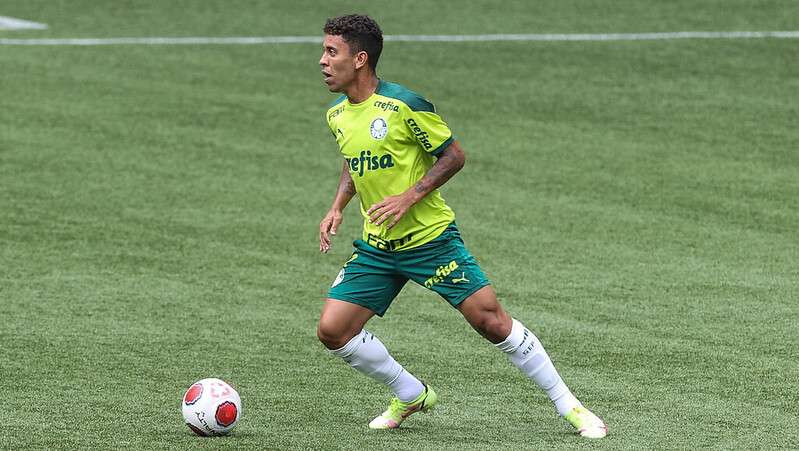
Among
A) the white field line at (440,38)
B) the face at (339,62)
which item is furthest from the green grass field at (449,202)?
the face at (339,62)

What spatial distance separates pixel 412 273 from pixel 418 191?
1.58 feet

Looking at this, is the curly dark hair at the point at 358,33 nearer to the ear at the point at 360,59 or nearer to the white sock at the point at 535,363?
the ear at the point at 360,59

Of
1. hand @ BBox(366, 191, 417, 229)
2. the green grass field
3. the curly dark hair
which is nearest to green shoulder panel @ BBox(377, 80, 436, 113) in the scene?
the curly dark hair

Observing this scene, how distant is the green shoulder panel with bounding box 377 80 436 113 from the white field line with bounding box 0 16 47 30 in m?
17.0

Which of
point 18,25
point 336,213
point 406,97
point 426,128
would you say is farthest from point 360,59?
point 18,25

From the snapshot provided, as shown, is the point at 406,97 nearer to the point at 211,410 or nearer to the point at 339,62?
the point at 339,62

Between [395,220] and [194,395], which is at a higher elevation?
[395,220]

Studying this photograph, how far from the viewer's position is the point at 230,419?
7.42 m

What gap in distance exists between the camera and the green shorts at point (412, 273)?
7.39 m

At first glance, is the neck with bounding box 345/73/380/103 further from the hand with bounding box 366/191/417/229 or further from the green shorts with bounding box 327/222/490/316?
the green shorts with bounding box 327/222/490/316

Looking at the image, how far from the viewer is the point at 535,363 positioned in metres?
7.47

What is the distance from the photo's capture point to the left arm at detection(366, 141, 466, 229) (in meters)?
7.23

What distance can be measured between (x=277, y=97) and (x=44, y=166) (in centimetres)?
409

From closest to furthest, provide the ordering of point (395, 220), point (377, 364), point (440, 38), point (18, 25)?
point (395, 220) < point (377, 364) < point (440, 38) < point (18, 25)
